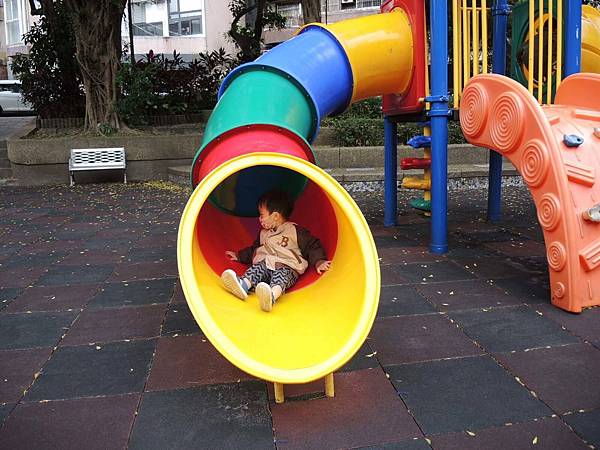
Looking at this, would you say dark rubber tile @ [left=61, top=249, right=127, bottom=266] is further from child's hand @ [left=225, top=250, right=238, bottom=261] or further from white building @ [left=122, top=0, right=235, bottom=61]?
white building @ [left=122, top=0, right=235, bottom=61]

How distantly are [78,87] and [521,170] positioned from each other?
11519 mm

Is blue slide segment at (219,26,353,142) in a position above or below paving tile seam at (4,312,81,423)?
above

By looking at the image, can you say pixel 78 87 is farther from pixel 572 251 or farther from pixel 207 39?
pixel 207 39

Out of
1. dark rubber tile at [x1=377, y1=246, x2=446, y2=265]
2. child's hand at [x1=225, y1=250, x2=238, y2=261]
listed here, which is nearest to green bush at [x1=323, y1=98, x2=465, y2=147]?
dark rubber tile at [x1=377, y1=246, x2=446, y2=265]

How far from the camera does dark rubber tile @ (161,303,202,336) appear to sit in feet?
11.1

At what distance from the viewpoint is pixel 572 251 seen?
11.4 ft

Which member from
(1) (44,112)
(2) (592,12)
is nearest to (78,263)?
(2) (592,12)

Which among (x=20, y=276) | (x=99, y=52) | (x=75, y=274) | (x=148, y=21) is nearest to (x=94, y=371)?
(x=75, y=274)

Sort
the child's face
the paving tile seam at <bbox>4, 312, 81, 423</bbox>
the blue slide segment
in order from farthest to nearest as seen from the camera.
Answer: the blue slide segment → the child's face → the paving tile seam at <bbox>4, 312, 81, 423</bbox>

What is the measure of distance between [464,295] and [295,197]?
1.41 meters

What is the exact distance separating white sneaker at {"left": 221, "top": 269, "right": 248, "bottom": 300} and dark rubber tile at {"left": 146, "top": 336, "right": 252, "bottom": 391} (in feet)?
1.11

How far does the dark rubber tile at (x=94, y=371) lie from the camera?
267 centimetres

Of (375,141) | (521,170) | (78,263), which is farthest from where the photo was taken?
(375,141)

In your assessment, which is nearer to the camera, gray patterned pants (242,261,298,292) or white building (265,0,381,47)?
gray patterned pants (242,261,298,292)
